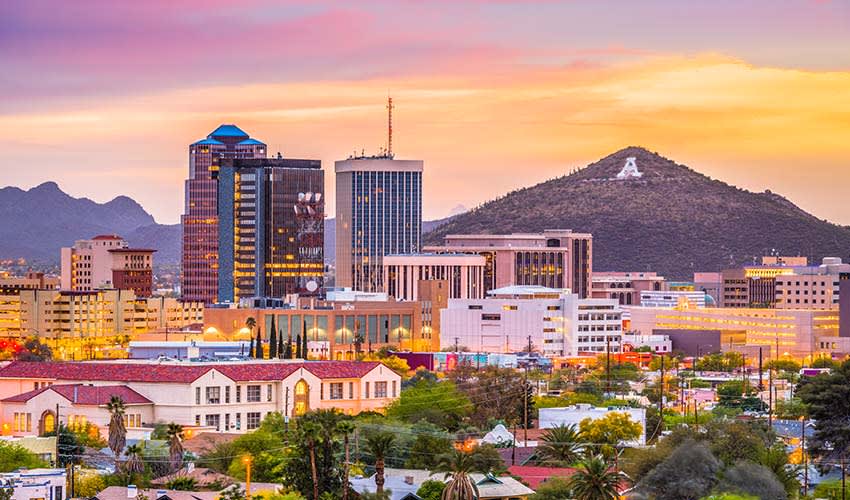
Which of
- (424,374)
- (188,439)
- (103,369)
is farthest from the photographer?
(424,374)

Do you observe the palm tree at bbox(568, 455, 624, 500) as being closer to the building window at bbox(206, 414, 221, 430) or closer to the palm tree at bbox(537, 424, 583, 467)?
the palm tree at bbox(537, 424, 583, 467)

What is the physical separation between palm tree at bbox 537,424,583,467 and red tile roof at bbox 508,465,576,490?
2833mm

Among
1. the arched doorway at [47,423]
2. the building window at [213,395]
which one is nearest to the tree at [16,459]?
the arched doorway at [47,423]

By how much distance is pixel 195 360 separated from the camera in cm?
13025

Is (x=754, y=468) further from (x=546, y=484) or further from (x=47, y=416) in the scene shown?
(x=47, y=416)

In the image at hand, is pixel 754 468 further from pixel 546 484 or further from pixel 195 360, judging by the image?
pixel 195 360

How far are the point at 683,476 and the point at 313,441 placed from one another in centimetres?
1462

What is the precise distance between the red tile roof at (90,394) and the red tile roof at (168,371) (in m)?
1.85

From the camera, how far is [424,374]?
480ft

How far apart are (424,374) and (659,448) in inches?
2484

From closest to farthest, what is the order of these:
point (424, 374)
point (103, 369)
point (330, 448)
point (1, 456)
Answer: point (330, 448) → point (1, 456) → point (103, 369) → point (424, 374)

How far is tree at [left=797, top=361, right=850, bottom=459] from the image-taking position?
9031 centimetres

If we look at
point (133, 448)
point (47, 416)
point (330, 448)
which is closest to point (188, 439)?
point (47, 416)

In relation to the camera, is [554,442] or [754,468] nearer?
[754,468]
